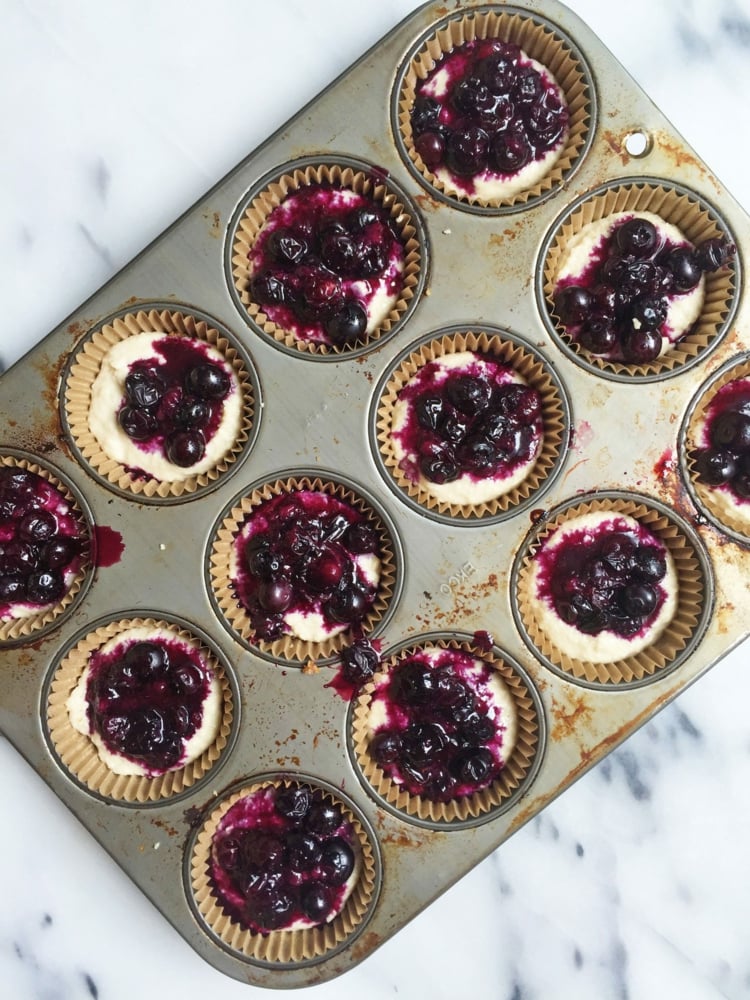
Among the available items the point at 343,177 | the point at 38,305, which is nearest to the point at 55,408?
the point at 38,305

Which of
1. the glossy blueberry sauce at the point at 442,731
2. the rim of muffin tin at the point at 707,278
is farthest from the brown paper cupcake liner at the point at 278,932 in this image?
the rim of muffin tin at the point at 707,278

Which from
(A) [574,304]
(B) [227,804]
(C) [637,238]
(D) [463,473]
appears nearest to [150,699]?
(B) [227,804]

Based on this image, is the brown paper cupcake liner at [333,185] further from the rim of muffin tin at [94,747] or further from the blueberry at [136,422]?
the rim of muffin tin at [94,747]

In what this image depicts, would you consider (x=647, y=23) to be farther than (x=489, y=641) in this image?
Yes

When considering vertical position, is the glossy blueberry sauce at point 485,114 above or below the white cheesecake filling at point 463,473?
above

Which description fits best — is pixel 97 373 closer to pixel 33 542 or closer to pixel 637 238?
pixel 33 542

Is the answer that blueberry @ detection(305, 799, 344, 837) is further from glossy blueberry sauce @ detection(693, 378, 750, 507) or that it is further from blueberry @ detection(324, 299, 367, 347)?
glossy blueberry sauce @ detection(693, 378, 750, 507)

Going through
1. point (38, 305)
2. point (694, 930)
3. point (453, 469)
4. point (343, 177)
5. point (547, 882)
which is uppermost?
point (38, 305)

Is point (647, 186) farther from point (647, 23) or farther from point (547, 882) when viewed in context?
point (547, 882)
